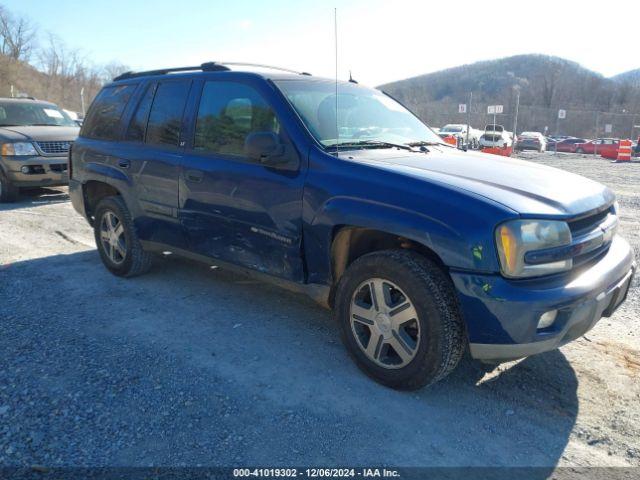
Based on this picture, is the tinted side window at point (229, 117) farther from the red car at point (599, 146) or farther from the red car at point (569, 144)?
the red car at point (569, 144)

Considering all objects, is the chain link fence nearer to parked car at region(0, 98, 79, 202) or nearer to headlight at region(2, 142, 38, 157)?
parked car at region(0, 98, 79, 202)

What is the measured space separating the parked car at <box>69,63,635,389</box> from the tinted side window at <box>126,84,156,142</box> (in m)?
0.02

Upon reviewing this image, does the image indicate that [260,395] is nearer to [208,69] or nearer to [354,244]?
[354,244]

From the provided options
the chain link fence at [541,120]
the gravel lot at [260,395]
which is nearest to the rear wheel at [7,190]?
the gravel lot at [260,395]

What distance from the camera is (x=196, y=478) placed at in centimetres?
227

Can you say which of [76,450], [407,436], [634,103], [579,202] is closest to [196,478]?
[76,450]

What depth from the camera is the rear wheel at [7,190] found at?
865 centimetres

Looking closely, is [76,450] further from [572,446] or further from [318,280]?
[572,446]

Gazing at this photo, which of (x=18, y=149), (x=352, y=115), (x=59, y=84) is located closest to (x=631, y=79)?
(x=59, y=84)

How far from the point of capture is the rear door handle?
12.6 ft

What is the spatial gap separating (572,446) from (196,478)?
185 cm

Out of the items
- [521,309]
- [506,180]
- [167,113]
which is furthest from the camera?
[167,113]

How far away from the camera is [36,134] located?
29.7ft

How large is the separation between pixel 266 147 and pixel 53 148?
7.39m
